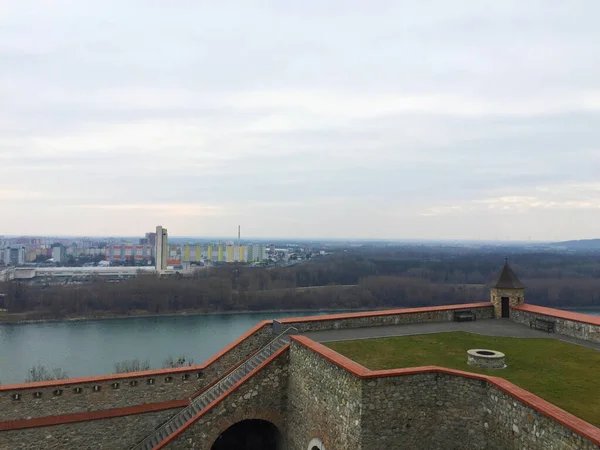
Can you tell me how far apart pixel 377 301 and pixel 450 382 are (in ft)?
158

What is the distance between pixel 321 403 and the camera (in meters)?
7.05

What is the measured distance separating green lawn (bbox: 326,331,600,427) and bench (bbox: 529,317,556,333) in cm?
72

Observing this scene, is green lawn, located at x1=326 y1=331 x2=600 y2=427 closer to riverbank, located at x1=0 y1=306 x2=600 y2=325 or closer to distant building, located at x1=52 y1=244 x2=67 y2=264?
riverbank, located at x1=0 y1=306 x2=600 y2=325

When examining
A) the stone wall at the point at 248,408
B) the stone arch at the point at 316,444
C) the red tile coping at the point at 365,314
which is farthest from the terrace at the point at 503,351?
the stone arch at the point at 316,444

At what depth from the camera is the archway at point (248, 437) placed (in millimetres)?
8961

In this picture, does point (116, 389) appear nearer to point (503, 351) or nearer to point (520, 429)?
point (520, 429)

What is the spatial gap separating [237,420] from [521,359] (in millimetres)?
4750

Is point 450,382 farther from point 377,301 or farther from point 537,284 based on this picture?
point 537,284

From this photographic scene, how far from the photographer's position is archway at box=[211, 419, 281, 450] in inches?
353

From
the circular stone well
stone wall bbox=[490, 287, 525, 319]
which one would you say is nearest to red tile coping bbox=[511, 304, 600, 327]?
stone wall bbox=[490, 287, 525, 319]

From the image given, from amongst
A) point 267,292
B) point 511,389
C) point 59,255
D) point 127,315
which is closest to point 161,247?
point 267,292

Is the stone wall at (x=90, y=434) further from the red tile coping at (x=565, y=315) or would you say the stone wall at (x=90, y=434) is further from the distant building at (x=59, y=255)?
the distant building at (x=59, y=255)

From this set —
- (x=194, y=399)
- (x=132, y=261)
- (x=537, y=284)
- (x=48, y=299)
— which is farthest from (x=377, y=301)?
(x=132, y=261)

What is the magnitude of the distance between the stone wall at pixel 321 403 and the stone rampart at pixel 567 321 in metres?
5.22
